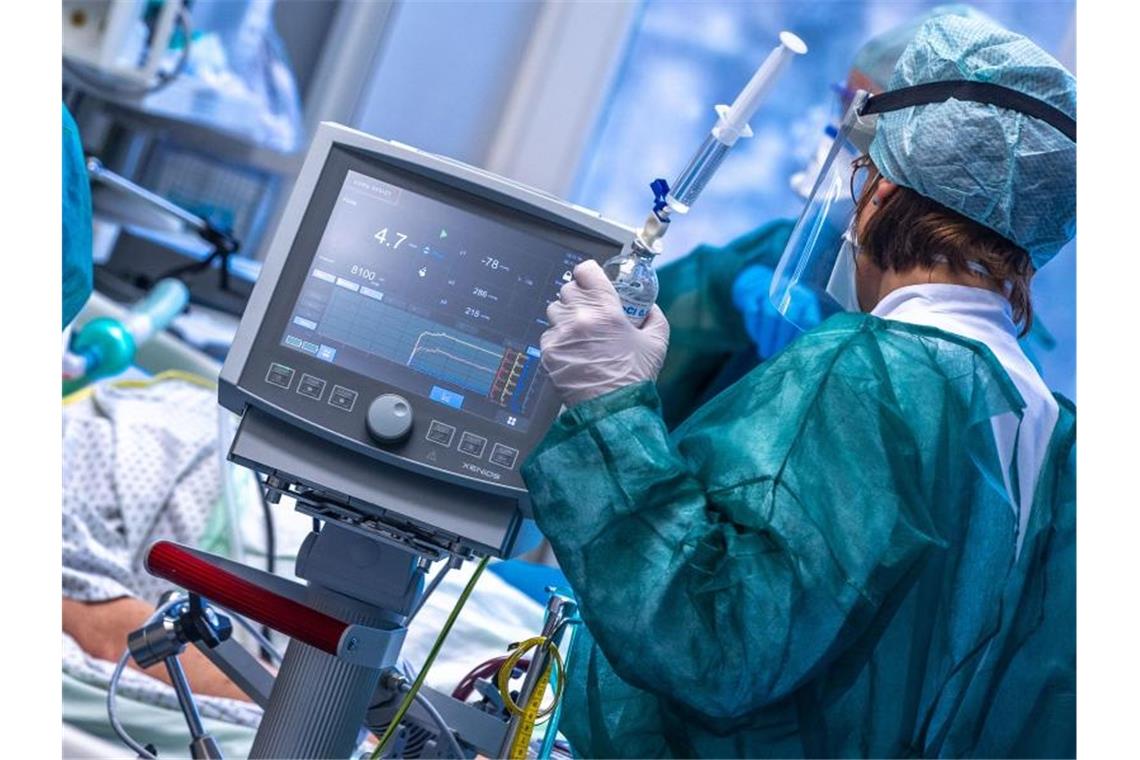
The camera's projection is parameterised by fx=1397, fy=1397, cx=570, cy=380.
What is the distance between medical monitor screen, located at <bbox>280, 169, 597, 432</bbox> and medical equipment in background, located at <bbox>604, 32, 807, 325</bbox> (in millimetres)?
45

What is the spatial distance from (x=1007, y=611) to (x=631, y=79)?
2.98 meters

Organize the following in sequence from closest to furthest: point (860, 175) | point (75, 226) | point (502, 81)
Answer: point (860, 175) < point (75, 226) < point (502, 81)

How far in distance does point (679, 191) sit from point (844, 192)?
0.59 ft

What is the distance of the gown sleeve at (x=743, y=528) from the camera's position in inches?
41.4

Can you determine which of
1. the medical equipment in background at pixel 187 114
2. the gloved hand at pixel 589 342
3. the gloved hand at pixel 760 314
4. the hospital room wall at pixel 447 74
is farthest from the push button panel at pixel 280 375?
the hospital room wall at pixel 447 74

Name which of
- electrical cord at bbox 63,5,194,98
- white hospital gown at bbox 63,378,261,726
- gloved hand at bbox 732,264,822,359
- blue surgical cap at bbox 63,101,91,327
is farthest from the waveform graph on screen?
electrical cord at bbox 63,5,194,98

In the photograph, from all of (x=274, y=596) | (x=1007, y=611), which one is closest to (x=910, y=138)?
(x=1007, y=611)

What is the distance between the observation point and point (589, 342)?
44.6 inches

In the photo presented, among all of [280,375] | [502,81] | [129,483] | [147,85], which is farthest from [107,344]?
[502,81]

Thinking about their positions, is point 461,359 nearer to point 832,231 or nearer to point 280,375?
point 280,375

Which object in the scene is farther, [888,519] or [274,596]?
[274,596]

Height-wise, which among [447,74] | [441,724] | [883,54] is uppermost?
[883,54]

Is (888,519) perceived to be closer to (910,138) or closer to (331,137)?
(910,138)

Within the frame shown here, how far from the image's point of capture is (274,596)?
46.1 inches
